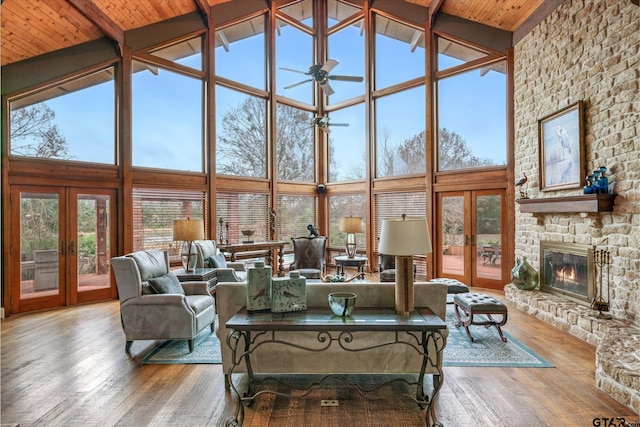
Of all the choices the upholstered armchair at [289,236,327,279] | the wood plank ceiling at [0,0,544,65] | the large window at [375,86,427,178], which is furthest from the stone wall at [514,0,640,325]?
the upholstered armchair at [289,236,327,279]

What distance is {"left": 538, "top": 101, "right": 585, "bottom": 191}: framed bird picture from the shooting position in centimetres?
459

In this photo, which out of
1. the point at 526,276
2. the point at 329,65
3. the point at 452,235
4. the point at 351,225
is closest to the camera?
the point at 329,65

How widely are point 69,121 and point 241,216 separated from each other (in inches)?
138

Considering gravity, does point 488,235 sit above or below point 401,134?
below

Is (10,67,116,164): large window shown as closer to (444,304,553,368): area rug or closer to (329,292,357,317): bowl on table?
(329,292,357,317): bowl on table

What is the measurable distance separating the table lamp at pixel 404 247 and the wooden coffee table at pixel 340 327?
13 centimetres

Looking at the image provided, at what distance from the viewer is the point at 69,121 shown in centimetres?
558

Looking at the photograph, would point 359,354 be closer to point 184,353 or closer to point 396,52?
point 184,353

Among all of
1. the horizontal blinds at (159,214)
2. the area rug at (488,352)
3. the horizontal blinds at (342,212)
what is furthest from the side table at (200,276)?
the horizontal blinds at (342,212)

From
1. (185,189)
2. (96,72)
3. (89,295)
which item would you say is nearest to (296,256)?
(185,189)

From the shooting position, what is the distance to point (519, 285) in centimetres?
550

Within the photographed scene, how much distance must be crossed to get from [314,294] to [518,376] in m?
2.01

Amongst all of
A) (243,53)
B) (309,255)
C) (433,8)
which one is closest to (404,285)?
(309,255)

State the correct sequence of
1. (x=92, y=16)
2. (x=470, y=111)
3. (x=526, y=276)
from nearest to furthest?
(x=92, y=16) < (x=526, y=276) < (x=470, y=111)
